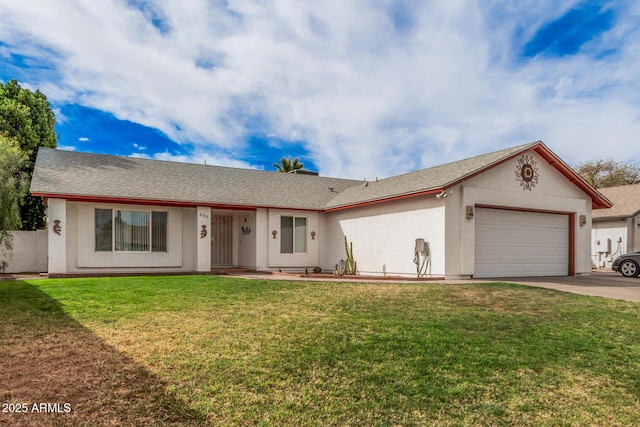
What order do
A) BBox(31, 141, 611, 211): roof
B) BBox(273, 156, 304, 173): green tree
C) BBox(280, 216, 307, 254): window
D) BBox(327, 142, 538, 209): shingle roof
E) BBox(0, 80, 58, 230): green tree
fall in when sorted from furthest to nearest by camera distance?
1. BBox(273, 156, 304, 173): green tree
2. BBox(0, 80, 58, 230): green tree
3. BBox(280, 216, 307, 254): window
4. BBox(31, 141, 611, 211): roof
5. BBox(327, 142, 538, 209): shingle roof

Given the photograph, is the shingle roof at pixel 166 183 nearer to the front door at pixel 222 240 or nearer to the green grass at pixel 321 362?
the front door at pixel 222 240

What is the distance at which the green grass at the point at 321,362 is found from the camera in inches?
135

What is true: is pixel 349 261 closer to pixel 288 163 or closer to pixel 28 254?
pixel 28 254

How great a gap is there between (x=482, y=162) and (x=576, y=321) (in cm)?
830

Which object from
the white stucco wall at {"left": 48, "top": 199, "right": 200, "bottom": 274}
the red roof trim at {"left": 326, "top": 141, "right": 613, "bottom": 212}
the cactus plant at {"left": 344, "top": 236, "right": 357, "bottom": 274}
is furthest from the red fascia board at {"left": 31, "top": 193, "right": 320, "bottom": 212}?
the red roof trim at {"left": 326, "top": 141, "right": 613, "bottom": 212}

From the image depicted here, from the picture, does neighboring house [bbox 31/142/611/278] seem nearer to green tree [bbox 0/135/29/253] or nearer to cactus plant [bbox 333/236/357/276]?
cactus plant [bbox 333/236/357/276]

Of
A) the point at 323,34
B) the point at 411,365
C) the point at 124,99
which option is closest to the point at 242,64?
the point at 323,34

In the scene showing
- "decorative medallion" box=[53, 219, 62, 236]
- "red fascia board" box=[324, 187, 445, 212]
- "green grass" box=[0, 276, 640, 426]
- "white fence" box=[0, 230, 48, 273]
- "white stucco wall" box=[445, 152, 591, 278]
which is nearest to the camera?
"green grass" box=[0, 276, 640, 426]

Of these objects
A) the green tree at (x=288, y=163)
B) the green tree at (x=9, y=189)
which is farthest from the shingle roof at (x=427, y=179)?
the green tree at (x=288, y=163)

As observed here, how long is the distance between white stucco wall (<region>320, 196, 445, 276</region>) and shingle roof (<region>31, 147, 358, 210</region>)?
1.80m

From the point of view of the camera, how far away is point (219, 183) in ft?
59.7

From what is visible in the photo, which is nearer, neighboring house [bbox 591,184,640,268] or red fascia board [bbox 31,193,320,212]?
red fascia board [bbox 31,193,320,212]

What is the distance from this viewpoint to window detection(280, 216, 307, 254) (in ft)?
57.5

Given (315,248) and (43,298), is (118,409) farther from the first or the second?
(315,248)
